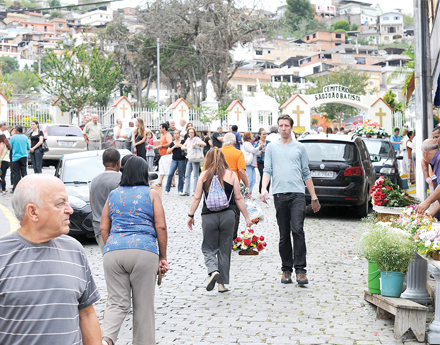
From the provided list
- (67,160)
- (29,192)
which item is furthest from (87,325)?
(67,160)

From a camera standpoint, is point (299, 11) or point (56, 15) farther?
point (56, 15)

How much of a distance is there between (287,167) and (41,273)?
5229 millimetres

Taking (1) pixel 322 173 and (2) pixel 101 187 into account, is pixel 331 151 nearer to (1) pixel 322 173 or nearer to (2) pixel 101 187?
(1) pixel 322 173

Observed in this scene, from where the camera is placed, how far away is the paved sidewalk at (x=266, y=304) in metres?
5.56

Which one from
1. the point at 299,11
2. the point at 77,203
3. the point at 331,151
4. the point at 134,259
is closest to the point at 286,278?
the point at 134,259

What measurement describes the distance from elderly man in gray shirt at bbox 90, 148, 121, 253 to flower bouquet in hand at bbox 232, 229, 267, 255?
3.27 metres

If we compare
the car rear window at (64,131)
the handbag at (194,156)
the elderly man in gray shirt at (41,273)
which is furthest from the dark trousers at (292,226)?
the car rear window at (64,131)

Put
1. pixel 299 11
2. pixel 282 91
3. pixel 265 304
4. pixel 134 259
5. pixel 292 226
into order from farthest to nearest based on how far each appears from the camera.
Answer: pixel 299 11, pixel 282 91, pixel 292 226, pixel 265 304, pixel 134 259

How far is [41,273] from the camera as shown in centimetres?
276

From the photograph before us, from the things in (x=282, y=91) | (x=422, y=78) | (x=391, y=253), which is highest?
(x=282, y=91)

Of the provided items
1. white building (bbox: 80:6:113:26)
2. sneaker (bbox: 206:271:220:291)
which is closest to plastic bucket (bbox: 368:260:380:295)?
sneaker (bbox: 206:271:220:291)

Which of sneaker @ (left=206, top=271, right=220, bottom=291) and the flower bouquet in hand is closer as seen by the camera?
sneaker @ (left=206, top=271, right=220, bottom=291)

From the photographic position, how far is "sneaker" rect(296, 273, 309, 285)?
24.5 ft

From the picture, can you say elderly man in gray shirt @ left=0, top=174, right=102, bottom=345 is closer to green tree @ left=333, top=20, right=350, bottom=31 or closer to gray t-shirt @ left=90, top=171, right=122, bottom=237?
gray t-shirt @ left=90, top=171, right=122, bottom=237
